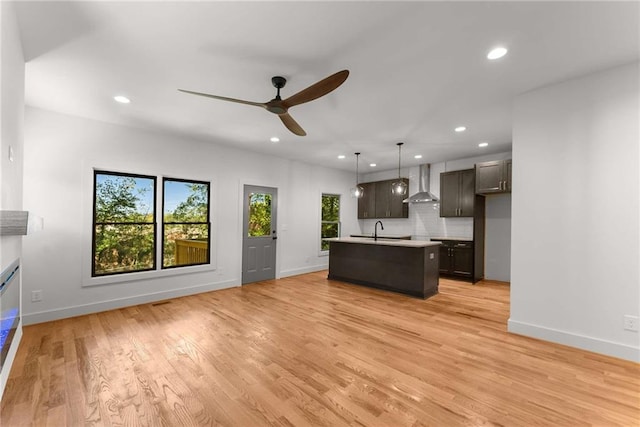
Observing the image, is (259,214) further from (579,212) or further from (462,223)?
(579,212)

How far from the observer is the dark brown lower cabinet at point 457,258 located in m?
5.73

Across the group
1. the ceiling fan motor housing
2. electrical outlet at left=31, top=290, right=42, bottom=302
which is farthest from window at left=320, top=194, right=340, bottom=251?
electrical outlet at left=31, top=290, right=42, bottom=302

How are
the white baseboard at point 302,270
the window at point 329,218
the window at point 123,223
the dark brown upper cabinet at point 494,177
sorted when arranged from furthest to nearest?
the window at point 329,218 < the white baseboard at point 302,270 < the dark brown upper cabinet at point 494,177 < the window at point 123,223

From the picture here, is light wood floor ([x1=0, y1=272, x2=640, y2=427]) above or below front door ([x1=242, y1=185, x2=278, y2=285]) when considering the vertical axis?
below

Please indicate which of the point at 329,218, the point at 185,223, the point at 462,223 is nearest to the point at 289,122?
the point at 185,223

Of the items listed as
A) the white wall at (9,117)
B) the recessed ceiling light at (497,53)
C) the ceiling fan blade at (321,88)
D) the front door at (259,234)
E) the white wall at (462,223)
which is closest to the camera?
the white wall at (9,117)

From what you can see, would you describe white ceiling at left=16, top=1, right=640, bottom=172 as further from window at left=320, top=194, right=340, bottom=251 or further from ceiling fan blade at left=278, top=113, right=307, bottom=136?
window at left=320, top=194, right=340, bottom=251

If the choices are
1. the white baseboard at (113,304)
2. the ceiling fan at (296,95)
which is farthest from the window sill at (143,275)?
the ceiling fan at (296,95)

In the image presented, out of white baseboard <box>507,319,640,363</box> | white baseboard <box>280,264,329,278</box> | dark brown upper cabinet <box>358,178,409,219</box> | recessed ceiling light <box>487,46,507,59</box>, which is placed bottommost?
white baseboard <box>280,264,329,278</box>

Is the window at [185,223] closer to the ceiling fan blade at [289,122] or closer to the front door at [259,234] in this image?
the front door at [259,234]

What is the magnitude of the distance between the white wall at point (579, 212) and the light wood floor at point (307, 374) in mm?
332

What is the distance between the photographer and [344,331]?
3186 mm

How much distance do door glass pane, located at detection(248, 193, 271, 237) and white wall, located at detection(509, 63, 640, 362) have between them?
4.54m

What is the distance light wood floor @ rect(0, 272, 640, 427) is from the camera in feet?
5.97
